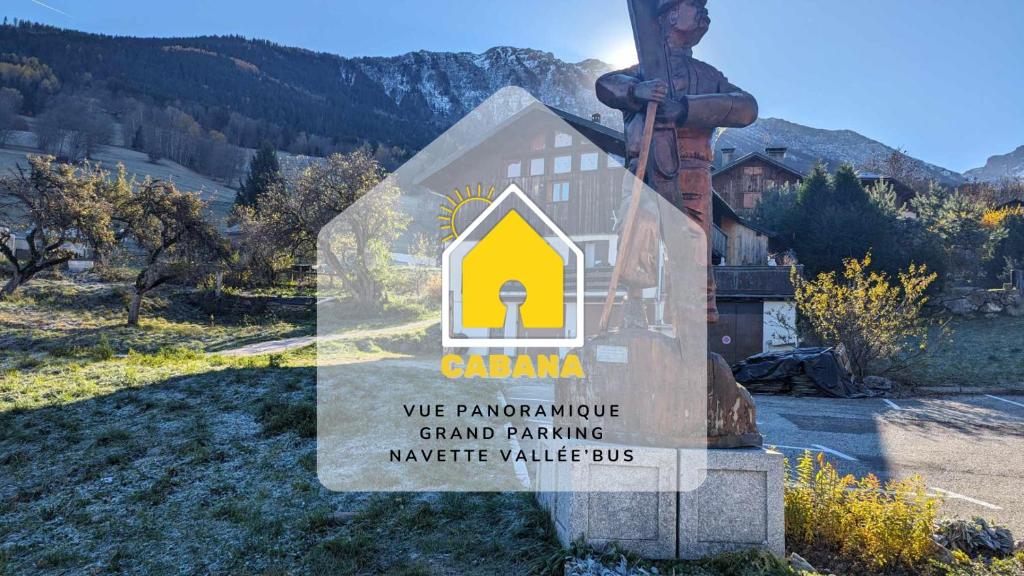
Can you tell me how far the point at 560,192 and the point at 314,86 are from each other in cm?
14484

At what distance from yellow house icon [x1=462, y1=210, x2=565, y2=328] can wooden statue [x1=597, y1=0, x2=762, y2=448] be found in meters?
8.91

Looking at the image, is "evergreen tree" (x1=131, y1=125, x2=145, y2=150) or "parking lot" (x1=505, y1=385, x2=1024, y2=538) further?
"evergreen tree" (x1=131, y1=125, x2=145, y2=150)

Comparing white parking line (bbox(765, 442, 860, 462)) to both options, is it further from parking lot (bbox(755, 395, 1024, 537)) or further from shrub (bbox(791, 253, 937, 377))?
shrub (bbox(791, 253, 937, 377))

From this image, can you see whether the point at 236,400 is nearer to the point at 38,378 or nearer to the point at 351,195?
the point at 38,378

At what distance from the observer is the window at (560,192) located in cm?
2033

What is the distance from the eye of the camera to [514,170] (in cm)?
2142

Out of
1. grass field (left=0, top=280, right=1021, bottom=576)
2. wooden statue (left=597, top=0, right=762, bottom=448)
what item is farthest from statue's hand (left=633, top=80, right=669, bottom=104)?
grass field (left=0, top=280, right=1021, bottom=576)

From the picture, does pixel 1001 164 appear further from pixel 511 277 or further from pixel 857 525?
pixel 857 525

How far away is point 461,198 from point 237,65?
13617 centimetres

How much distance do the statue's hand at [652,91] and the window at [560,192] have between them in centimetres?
→ 1586

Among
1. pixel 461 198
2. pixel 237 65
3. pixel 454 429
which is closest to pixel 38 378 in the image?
pixel 454 429

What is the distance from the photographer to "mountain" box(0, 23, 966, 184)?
102 m

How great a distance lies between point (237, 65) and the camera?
442ft

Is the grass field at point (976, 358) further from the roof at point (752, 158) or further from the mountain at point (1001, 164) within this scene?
the mountain at point (1001, 164)
